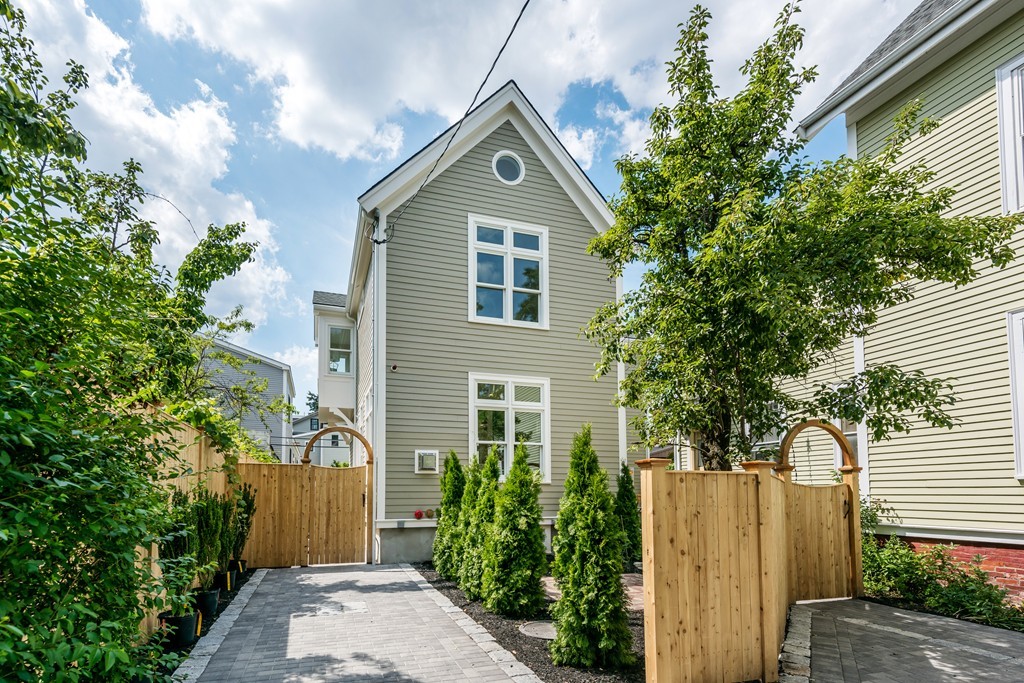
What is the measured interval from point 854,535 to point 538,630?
495 cm

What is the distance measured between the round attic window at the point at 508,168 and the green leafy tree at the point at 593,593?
879 cm

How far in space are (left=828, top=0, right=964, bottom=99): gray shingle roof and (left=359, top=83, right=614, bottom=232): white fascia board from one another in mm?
5072

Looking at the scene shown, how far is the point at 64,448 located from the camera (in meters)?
2.87

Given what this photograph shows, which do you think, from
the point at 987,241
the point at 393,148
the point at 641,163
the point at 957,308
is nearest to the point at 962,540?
the point at 957,308

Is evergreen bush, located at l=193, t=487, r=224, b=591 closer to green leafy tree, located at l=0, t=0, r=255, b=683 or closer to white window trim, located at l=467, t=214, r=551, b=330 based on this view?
green leafy tree, located at l=0, t=0, r=255, b=683

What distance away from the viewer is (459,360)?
12445 mm

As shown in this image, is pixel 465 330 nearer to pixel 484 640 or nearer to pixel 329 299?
pixel 484 640

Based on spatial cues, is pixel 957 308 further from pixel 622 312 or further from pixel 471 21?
pixel 471 21

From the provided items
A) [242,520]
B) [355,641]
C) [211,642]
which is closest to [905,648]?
[355,641]

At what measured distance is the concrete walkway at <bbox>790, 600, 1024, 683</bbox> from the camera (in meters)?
5.56

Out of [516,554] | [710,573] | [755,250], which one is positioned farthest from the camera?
[516,554]

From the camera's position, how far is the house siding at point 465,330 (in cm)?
1195

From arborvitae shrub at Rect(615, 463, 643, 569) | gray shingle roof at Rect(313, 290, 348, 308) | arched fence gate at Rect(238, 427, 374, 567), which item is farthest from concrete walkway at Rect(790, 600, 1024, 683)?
gray shingle roof at Rect(313, 290, 348, 308)

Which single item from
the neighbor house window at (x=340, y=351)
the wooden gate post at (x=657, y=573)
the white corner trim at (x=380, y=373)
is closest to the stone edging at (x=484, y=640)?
the wooden gate post at (x=657, y=573)
